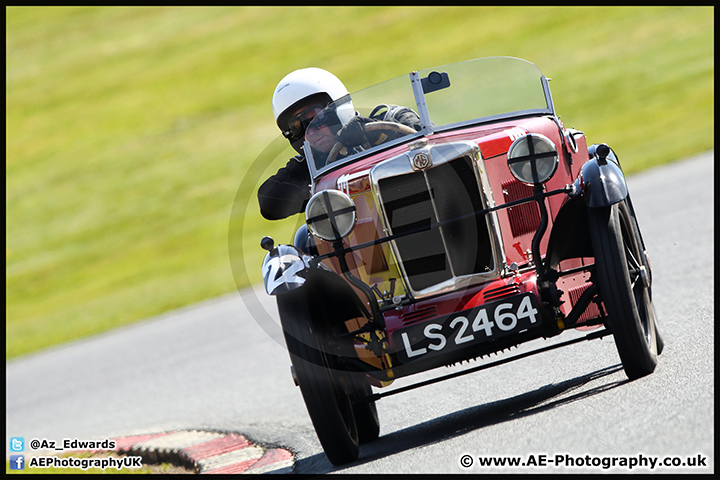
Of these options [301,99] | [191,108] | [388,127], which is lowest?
[388,127]

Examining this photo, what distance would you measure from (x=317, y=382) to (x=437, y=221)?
1.07 metres

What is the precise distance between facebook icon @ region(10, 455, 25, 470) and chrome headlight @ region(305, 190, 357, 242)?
3721 millimetres

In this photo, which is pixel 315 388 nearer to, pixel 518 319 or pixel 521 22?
pixel 518 319

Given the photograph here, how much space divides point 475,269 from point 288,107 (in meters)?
1.93

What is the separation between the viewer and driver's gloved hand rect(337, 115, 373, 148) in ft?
18.4

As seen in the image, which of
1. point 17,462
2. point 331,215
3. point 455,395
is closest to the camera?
point 331,215

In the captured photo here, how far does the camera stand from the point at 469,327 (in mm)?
4684

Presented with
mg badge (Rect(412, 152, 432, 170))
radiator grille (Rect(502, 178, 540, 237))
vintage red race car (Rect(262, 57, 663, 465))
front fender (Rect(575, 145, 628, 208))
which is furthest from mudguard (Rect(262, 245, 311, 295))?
front fender (Rect(575, 145, 628, 208))

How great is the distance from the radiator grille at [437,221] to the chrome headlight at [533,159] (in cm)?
27

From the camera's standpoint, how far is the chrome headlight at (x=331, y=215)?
4.84m

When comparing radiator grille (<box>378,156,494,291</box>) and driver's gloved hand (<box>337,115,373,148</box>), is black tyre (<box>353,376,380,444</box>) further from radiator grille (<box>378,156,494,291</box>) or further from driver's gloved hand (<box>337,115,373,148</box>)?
driver's gloved hand (<box>337,115,373,148</box>)

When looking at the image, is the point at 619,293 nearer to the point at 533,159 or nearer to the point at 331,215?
the point at 533,159

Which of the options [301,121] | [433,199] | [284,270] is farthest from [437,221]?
[301,121]

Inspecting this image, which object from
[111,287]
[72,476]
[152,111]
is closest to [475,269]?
[72,476]
